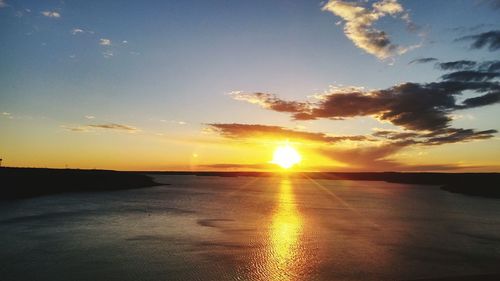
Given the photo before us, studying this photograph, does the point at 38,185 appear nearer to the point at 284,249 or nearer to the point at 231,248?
the point at 231,248

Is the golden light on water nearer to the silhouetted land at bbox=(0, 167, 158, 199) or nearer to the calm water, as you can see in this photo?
the calm water

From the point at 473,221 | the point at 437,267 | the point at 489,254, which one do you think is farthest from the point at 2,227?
the point at 473,221

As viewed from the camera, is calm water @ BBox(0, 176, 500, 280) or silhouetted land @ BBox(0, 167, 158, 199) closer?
calm water @ BBox(0, 176, 500, 280)

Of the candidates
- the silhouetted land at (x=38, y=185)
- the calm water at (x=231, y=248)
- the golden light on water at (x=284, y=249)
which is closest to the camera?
the calm water at (x=231, y=248)

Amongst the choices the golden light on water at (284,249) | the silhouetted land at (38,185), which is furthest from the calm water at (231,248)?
the silhouetted land at (38,185)

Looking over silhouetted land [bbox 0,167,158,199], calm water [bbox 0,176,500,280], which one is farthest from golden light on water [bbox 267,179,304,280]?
silhouetted land [bbox 0,167,158,199]

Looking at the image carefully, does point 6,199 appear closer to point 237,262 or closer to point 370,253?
point 237,262

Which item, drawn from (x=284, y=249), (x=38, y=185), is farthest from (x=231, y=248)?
(x=38, y=185)

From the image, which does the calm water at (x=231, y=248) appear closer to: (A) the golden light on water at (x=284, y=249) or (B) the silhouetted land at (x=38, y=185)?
(A) the golden light on water at (x=284, y=249)

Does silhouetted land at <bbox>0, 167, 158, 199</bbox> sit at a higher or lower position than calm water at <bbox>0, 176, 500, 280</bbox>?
higher

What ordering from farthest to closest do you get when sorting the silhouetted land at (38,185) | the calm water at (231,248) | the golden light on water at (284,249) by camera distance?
the silhouetted land at (38,185) < the golden light on water at (284,249) < the calm water at (231,248)

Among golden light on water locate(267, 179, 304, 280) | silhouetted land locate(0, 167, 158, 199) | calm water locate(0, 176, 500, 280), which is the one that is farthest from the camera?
silhouetted land locate(0, 167, 158, 199)
